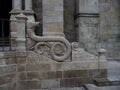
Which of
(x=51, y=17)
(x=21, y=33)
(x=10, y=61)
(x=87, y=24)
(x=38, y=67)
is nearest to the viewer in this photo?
(x=10, y=61)

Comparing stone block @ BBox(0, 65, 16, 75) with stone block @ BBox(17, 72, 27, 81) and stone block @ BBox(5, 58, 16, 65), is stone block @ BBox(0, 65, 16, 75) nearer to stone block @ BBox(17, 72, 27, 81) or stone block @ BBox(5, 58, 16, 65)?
stone block @ BBox(5, 58, 16, 65)

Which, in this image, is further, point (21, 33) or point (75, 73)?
point (75, 73)

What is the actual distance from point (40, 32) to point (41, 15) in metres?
0.81

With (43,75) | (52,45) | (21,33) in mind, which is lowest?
(43,75)

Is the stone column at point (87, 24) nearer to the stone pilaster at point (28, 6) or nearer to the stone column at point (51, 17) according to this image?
the stone column at point (51, 17)

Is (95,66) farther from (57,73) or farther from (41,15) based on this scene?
(41,15)

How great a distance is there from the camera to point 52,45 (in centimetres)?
771

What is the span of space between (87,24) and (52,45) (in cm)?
414

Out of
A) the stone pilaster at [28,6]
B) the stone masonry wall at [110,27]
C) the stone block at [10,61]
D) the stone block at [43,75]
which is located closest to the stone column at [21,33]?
the stone block at [10,61]

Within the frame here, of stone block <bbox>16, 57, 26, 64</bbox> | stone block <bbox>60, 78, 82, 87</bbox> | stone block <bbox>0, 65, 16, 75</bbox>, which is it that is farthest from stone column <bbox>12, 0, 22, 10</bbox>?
stone block <bbox>60, 78, 82, 87</bbox>

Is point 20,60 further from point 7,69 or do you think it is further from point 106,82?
point 106,82

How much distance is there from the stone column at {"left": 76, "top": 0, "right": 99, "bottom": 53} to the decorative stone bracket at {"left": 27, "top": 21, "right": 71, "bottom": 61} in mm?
3485

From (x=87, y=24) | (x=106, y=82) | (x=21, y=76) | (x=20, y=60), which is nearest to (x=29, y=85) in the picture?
(x=21, y=76)

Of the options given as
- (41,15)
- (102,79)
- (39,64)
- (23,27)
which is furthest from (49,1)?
(102,79)
